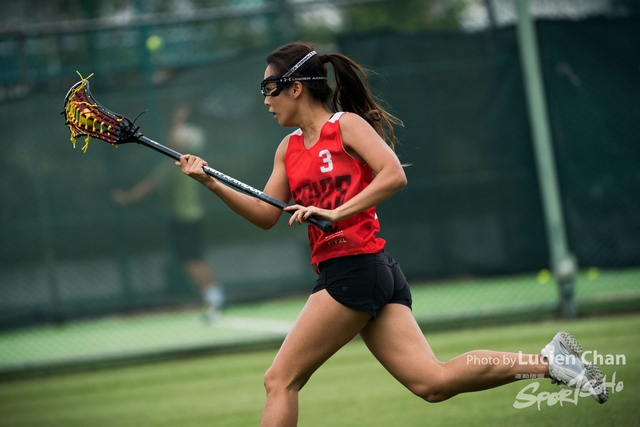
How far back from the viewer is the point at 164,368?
740cm

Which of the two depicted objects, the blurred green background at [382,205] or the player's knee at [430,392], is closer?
the player's knee at [430,392]

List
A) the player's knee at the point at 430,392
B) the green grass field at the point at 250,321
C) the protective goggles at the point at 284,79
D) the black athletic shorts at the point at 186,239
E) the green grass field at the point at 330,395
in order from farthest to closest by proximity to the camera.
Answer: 1. the black athletic shorts at the point at 186,239
2. the green grass field at the point at 250,321
3. the green grass field at the point at 330,395
4. the protective goggles at the point at 284,79
5. the player's knee at the point at 430,392

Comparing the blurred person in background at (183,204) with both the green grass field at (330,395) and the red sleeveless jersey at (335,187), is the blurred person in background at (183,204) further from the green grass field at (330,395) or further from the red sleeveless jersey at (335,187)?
the red sleeveless jersey at (335,187)

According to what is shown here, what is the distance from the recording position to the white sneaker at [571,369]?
144 inches

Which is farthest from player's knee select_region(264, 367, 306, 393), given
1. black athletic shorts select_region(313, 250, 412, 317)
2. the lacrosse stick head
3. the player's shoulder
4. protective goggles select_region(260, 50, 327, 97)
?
the lacrosse stick head

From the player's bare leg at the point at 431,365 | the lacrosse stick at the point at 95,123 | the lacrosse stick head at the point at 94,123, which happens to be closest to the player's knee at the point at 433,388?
the player's bare leg at the point at 431,365

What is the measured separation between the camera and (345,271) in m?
3.60

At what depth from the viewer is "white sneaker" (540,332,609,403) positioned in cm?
367

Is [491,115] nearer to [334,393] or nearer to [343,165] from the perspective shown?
[334,393]

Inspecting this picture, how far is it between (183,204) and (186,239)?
0.37 m

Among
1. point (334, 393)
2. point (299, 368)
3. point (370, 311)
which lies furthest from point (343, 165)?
point (334, 393)

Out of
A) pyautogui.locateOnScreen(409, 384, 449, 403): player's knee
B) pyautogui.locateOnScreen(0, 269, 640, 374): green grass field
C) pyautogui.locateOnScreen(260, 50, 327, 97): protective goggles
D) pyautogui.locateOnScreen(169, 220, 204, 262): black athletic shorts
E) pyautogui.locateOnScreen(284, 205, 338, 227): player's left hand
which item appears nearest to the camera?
pyautogui.locateOnScreen(284, 205, 338, 227): player's left hand

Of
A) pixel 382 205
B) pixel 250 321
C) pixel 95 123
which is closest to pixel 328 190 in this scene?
pixel 95 123

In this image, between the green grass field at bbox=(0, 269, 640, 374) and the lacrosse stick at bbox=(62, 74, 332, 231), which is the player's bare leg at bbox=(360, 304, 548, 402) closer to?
the lacrosse stick at bbox=(62, 74, 332, 231)
